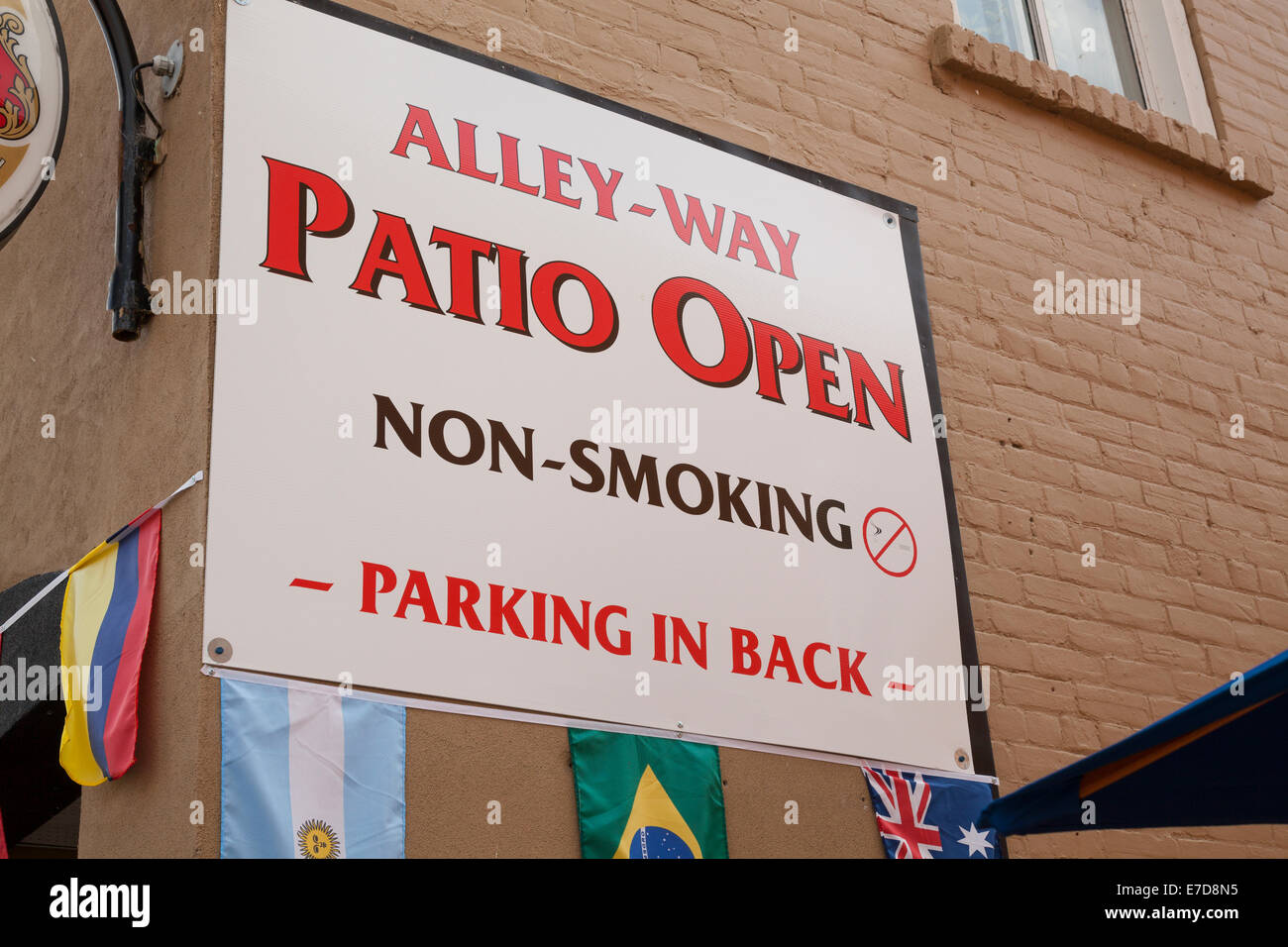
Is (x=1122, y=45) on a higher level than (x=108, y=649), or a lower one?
higher

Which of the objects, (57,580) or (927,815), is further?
(927,815)

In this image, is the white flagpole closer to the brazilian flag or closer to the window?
the brazilian flag

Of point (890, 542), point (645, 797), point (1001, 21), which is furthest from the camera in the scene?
point (1001, 21)

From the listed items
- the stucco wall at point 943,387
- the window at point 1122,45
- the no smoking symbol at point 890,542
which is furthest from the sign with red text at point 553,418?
the window at point 1122,45

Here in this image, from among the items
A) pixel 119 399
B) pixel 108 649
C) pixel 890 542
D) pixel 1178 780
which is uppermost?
pixel 119 399

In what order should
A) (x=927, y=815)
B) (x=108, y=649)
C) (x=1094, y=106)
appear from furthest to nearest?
(x=1094, y=106) < (x=927, y=815) < (x=108, y=649)

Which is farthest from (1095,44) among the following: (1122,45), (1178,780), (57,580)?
(57,580)

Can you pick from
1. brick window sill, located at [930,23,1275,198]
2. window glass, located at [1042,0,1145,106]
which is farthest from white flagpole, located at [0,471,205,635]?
window glass, located at [1042,0,1145,106]

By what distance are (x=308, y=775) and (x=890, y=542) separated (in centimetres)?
170

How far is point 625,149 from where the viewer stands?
3.77 metres

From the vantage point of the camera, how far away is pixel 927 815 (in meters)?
3.52

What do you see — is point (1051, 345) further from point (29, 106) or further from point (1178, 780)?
point (29, 106)
